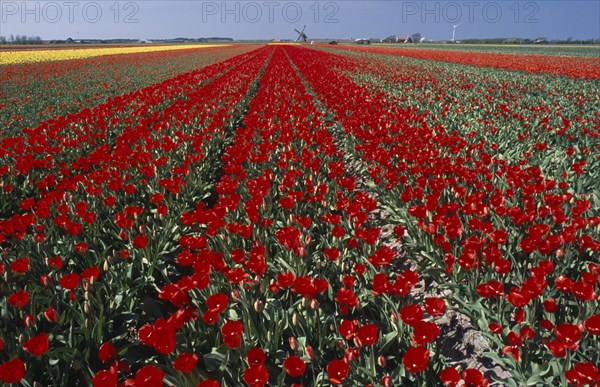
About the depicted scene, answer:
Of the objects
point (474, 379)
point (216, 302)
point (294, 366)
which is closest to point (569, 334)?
point (474, 379)

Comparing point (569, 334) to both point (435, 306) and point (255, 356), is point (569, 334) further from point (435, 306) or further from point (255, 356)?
point (255, 356)

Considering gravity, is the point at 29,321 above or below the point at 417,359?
below

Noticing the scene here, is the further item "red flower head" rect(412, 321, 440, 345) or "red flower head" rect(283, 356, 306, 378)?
"red flower head" rect(412, 321, 440, 345)

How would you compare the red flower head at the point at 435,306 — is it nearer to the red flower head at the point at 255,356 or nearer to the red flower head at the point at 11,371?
the red flower head at the point at 255,356

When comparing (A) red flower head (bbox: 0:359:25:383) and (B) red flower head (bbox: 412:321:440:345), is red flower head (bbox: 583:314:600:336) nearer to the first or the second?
(B) red flower head (bbox: 412:321:440:345)

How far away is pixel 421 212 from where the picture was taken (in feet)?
11.5

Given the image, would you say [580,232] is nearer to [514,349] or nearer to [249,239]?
[514,349]

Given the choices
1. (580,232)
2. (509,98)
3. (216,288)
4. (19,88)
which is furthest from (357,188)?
(19,88)

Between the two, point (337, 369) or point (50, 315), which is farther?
point (50, 315)

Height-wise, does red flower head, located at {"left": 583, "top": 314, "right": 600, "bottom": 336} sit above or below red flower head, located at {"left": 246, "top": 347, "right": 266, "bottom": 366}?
above

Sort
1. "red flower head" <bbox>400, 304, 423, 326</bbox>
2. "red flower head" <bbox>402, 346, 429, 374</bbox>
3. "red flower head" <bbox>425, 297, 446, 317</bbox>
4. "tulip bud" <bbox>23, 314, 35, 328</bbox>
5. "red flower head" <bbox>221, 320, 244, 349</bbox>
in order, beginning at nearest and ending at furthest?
"red flower head" <bbox>402, 346, 429, 374</bbox>
"red flower head" <bbox>221, 320, 244, 349</bbox>
"red flower head" <bbox>400, 304, 423, 326</bbox>
"red flower head" <bbox>425, 297, 446, 317</bbox>
"tulip bud" <bbox>23, 314, 35, 328</bbox>

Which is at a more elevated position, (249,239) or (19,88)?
(19,88)

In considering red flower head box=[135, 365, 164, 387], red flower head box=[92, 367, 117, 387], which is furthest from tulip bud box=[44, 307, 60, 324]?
red flower head box=[135, 365, 164, 387]

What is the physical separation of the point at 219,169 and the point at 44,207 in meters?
4.12
